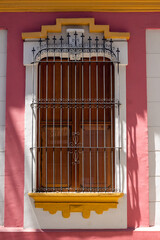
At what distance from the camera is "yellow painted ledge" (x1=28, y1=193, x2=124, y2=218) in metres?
6.01

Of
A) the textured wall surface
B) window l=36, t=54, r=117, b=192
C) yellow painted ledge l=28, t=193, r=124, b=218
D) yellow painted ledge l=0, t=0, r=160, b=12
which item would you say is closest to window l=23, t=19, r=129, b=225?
window l=36, t=54, r=117, b=192

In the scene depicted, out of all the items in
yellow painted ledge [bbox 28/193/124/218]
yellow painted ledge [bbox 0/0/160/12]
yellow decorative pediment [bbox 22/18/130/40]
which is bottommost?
yellow painted ledge [bbox 28/193/124/218]

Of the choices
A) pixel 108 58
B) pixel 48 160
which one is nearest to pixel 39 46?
pixel 108 58

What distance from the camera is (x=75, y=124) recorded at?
6.37 m

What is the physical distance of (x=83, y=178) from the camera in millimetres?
6254

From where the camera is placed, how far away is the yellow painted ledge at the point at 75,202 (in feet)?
19.7

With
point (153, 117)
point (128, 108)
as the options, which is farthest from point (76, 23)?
point (153, 117)

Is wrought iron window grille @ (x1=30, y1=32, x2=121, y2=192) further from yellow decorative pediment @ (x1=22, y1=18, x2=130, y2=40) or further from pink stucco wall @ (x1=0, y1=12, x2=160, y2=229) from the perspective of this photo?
pink stucco wall @ (x1=0, y1=12, x2=160, y2=229)

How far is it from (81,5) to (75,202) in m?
2.80

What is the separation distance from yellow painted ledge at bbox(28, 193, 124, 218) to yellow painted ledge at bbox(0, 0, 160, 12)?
2643mm

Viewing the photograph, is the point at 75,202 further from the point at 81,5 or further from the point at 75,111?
the point at 81,5

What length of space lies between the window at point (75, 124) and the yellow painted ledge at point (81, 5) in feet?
2.41

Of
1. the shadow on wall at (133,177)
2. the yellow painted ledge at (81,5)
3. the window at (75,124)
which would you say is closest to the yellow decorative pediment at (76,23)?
the yellow painted ledge at (81,5)

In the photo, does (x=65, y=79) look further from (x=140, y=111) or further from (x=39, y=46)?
(x=140, y=111)
